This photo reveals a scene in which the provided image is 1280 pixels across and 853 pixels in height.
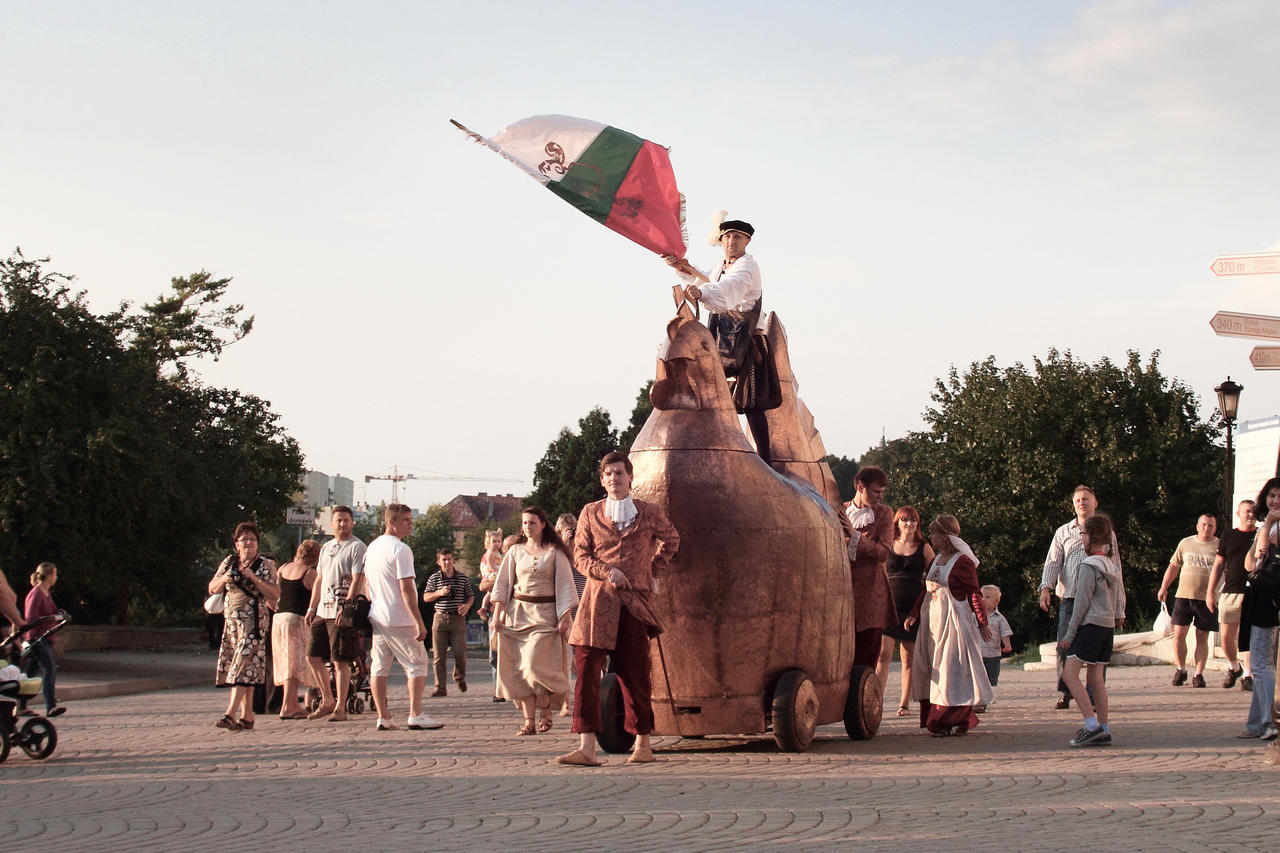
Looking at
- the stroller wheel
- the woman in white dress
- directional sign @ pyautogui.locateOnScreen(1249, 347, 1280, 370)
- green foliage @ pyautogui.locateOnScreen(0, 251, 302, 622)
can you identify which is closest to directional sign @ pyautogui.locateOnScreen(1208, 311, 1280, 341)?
directional sign @ pyautogui.locateOnScreen(1249, 347, 1280, 370)

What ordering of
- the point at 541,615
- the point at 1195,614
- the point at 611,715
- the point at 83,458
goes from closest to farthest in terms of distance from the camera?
the point at 611,715
the point at 541,615
the point at 1195,614
the point at 83,458

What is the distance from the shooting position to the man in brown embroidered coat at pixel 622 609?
8875 millimetres

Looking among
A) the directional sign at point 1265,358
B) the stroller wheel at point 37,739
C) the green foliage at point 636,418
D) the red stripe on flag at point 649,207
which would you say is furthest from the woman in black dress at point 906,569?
the green foliage at point 636,418

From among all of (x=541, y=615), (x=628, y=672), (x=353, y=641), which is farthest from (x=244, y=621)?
(x=628, y=672)

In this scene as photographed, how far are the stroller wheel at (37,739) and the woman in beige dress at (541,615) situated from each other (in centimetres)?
352

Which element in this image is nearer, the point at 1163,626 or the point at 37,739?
the point at 37,739

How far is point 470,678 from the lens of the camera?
21.1 metres

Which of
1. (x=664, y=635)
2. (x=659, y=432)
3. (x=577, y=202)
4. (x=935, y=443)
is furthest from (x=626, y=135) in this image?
(x=935, y=443)

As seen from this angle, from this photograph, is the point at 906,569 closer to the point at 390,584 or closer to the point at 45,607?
the point at 390,584

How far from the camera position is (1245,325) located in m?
11.6

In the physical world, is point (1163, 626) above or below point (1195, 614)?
below

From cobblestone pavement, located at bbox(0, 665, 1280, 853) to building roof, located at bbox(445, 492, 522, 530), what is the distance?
136 metres

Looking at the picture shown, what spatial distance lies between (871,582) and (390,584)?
12.7 feet

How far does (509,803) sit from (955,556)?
Answer: 4.79 meters
